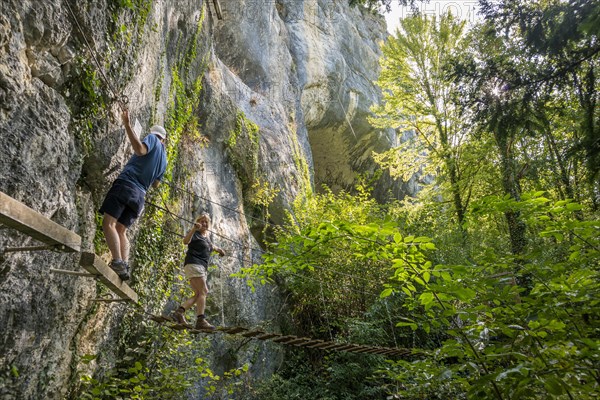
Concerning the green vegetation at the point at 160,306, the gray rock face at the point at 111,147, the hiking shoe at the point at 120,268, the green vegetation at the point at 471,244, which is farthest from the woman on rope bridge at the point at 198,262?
the hiking shoe at the point at 120,268

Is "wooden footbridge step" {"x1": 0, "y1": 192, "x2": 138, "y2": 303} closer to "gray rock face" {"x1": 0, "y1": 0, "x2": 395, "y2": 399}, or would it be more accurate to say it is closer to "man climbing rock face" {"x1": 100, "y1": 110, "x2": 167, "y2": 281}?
"man climbing rock face" {"x1": 100, "y1": 110, "x2": 167, "y2": 281}

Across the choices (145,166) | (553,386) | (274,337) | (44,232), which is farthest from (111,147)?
(553,386)

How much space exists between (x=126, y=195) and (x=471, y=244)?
28.0 ft

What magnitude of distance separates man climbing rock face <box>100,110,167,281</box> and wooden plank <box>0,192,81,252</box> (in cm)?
105

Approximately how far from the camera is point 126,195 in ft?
12.4

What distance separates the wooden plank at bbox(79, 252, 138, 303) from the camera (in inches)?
111

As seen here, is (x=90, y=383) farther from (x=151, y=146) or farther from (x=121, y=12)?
(x=121, y=12)

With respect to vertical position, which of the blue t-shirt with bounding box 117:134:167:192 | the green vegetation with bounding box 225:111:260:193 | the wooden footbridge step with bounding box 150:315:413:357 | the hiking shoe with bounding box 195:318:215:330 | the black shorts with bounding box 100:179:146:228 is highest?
the green vegetation with bounding box 225:111:260:193

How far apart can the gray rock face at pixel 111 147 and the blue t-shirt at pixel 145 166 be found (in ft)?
1.64

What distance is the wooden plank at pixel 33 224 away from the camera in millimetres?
1933

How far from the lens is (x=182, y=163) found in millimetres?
7684

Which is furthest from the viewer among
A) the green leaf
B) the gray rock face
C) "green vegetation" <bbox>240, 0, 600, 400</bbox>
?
the gray rock face

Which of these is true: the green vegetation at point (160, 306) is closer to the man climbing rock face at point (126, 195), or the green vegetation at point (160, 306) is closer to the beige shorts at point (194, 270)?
the beige shorts at point (194, 270)

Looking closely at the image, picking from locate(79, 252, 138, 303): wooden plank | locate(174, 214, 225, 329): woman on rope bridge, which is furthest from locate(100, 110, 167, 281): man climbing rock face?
locate(174, 214, 225, 329): woman on rope bridge
